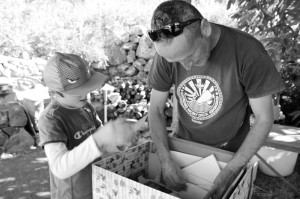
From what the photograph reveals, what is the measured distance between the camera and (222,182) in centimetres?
97

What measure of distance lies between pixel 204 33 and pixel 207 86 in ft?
0.87

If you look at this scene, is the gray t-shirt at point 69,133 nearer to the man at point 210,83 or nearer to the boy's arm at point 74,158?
the boy's arm at point 74,158

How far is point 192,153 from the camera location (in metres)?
1.22

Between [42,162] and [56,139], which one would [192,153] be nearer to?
[56,139]

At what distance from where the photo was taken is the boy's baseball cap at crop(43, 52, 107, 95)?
1155mm

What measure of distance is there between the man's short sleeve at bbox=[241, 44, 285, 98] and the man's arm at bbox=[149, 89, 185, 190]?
0.44 meters

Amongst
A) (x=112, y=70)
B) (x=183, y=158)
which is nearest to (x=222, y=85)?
(x=183, y=158)

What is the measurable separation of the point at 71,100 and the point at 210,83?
65 centimetres

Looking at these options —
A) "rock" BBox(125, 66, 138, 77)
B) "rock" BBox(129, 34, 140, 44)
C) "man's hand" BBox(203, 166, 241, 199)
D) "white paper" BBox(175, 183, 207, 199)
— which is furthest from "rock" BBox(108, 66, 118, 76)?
"man's hand" BBox(203, 166, 241, 199)

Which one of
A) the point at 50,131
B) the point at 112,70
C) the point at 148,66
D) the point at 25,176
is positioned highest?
the point at 50,131

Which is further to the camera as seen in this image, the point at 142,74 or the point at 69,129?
the point at 142,74

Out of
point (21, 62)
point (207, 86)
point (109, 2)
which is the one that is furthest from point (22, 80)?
point (109, 2)

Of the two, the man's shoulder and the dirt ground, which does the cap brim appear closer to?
the man's shoulder

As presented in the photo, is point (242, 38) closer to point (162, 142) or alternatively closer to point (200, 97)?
point (200, 97)
